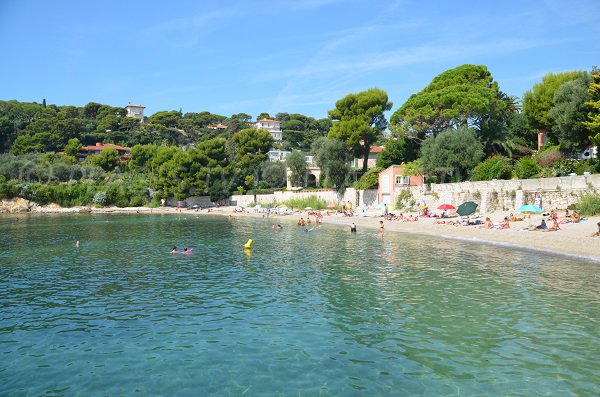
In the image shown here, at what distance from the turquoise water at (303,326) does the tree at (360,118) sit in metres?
38.6

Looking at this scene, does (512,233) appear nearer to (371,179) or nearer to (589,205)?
(589,205)

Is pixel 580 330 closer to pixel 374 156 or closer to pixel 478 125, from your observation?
pixel 478 125

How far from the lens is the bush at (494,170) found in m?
43.3

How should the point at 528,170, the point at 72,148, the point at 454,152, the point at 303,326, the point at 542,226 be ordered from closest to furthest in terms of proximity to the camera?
the point at 303,326
the point at 542,226
the point at 528,170
the point at 454,152
the point at 72,148

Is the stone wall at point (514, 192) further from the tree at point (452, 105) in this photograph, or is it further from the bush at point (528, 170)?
the tree at point (452, 105)

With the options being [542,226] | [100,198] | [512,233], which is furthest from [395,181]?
[100,198]

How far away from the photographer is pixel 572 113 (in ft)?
134

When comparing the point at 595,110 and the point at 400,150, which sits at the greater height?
the point at 595,110

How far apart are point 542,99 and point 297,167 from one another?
126ft

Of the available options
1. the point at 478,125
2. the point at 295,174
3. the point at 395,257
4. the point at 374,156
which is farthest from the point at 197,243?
the point at 374,156

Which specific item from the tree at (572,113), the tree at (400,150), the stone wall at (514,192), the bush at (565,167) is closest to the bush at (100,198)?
the tree at (400,150)

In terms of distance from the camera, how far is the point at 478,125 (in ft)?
178

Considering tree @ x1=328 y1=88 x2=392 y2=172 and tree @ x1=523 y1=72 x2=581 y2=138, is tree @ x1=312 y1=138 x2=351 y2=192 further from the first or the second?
tree @ x1=523 y1=72 x2=581 y2=138

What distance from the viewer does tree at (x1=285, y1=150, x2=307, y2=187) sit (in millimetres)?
75562
